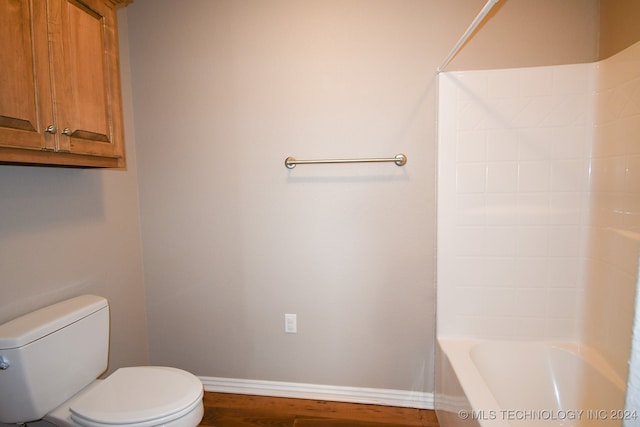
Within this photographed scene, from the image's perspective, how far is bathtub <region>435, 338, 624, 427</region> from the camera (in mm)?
1362

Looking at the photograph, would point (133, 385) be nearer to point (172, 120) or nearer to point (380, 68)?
point (172, 120)

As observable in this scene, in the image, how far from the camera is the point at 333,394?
1.87m

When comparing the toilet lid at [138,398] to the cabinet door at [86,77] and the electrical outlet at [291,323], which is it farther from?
the cabinet door at [86,77]

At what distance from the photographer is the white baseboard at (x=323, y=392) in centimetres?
181

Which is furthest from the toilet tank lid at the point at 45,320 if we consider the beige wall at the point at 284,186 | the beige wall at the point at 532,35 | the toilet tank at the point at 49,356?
the beige wall at the point at 532,35

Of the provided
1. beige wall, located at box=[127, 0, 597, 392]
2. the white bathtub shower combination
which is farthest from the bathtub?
beige wall, located at box=[127, 0, 597, 392]

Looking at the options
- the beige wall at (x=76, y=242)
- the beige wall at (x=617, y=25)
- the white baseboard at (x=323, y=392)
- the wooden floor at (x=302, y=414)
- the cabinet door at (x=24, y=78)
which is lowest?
the wooden floor at (x=302, y=414)

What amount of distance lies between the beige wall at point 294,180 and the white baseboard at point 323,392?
0.04 metres

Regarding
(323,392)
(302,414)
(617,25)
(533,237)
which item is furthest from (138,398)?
(617,25)

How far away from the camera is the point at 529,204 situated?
1598 mm

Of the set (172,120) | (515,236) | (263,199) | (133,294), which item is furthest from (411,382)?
(172,120)

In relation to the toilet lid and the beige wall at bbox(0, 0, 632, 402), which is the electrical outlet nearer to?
the beige wall at bbox(0, 0, 632, 402)

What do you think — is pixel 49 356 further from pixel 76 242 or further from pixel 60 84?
pixel 60 84

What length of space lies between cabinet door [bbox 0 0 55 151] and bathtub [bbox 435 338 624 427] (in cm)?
175
